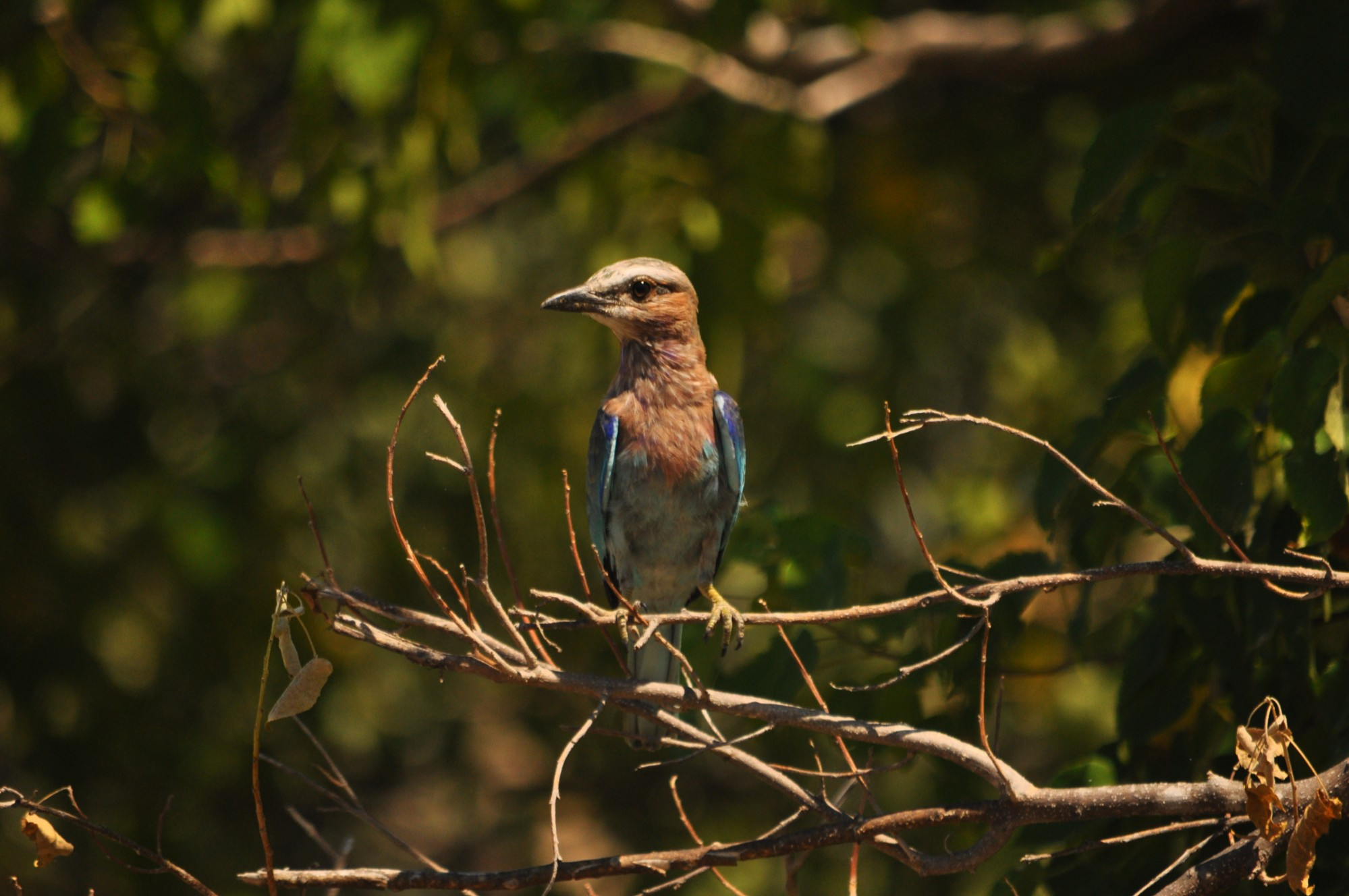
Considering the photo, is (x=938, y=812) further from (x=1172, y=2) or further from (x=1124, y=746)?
(x=1172, y=2)

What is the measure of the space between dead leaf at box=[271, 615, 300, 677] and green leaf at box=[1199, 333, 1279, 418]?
1934 millimetres

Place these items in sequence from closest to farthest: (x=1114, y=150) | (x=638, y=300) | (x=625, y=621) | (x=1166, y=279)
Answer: (x=1166, y=279) → (x=1114, y=150) → (x=625, y=621) → (x=638, y=300)

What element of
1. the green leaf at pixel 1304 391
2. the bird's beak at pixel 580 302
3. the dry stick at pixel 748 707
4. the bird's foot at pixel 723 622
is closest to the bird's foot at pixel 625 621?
the bird's foot at pixel 723 622

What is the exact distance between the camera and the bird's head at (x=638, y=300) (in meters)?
3.90

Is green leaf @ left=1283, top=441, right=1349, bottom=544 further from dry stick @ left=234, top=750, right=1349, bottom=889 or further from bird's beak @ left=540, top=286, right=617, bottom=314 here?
bird's beak @ left=540, top=286, right=617, bottom=314

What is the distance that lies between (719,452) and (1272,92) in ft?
5.85

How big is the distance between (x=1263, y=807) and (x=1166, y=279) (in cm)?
125

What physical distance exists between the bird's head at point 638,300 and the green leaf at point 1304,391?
1.92 meters

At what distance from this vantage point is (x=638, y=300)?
3.95m

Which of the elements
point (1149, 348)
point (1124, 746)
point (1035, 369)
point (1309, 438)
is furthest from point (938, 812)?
point (1035, 369)

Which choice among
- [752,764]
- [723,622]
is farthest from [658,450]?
[752,764]

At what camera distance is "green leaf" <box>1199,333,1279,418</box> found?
262 centimetres

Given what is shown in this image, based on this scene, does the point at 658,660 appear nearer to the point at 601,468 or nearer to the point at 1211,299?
the point at 601,468

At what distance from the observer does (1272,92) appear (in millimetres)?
3123
